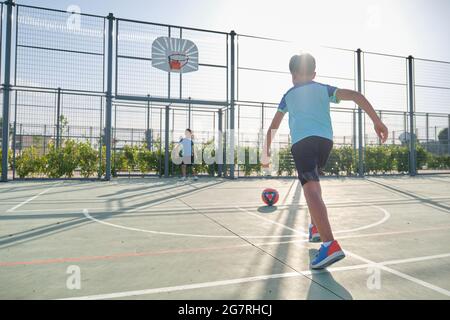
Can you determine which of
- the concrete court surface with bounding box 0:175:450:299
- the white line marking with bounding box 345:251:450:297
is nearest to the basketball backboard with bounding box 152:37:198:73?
the concrete court surface with bounding box 0:175:450:299

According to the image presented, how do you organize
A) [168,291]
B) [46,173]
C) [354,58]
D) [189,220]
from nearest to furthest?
[168,291] < [189,220] < [46,173] < [354,58]

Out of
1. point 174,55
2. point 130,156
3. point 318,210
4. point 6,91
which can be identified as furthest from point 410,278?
point 130,156

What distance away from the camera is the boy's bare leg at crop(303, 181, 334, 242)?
2461 mm

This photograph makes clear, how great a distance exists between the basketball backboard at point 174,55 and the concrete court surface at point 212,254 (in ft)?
26.8

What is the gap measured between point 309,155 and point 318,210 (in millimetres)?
455

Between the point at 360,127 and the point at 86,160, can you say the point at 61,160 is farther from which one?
the point at 360,127

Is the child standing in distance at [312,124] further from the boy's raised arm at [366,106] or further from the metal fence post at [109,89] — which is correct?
the metal fence post at [109,89]

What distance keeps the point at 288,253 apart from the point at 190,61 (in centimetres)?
1088

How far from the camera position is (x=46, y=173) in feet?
37.7

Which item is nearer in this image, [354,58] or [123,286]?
[123,286]

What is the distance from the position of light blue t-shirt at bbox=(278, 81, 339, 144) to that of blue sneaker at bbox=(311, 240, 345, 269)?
907 millimetres

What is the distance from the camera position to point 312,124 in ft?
8.61
